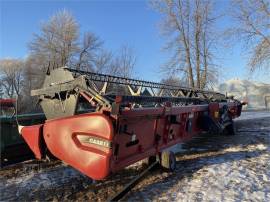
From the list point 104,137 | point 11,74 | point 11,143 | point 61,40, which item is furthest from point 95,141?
point 11,74

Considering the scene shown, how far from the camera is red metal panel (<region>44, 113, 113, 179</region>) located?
3.55 metres

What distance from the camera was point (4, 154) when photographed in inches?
217

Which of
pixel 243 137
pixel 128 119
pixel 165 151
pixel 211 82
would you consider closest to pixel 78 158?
pixel 128 119

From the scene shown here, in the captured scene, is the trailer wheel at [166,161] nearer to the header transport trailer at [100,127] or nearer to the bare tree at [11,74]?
the header transport trailer at [100,127]

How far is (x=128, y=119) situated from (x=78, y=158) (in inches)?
32.1

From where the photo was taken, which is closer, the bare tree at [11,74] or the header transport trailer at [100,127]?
the header transport trailer at [100,127]

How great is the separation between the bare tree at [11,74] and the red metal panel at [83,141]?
1923 inches

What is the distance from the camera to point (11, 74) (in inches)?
2016

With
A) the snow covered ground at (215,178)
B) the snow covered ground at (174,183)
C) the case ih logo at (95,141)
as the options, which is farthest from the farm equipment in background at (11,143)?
the snow covered ground at (215,178)

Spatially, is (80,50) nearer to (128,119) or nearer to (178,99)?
(178,99)

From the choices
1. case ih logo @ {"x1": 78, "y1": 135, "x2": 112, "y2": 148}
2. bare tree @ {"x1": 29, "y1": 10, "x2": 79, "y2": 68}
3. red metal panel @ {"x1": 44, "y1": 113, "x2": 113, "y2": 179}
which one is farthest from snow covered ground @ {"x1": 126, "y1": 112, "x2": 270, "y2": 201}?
bare tree @ {"x1": 29, "y1": 10, "x2": 79, "y2": 68}

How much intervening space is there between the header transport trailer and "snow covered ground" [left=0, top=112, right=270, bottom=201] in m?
0.46

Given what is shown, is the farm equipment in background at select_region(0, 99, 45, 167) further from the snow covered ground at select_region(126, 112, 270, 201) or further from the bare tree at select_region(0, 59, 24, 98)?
the bare tree at select_region(0, 59, 24, 98)

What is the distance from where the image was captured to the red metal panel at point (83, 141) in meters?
3.55
